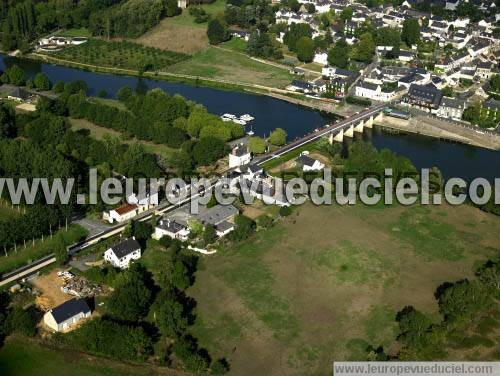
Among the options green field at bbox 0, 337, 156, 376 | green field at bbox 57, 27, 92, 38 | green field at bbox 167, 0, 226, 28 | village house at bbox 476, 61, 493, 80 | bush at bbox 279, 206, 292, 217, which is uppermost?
green field at bbox 167, 0, 226, 28

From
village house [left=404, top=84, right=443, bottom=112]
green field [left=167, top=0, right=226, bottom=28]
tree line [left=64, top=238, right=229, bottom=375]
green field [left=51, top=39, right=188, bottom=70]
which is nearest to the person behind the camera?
A: tree line [left=64, top=238, right=229, bottom=375]

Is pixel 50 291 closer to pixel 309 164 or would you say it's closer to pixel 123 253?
pixel 123 253

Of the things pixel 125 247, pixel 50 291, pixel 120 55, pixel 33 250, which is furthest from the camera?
pixel 120 55

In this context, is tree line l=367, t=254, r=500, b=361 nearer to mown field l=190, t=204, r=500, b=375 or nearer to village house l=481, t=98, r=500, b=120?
mown field l=190, t=204, r=500, b=375

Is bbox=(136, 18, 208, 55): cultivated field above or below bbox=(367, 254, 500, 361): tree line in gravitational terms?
above

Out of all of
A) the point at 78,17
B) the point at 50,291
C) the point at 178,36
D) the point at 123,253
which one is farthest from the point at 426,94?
the point at 78,17

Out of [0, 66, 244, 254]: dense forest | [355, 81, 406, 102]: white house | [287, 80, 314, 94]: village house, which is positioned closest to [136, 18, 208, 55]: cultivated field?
[287, 80, 314, 94]: village house

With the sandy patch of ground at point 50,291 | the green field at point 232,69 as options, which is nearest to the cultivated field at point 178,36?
the green field at point 232,69

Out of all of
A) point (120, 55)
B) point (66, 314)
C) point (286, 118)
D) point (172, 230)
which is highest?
point (120, 55)
